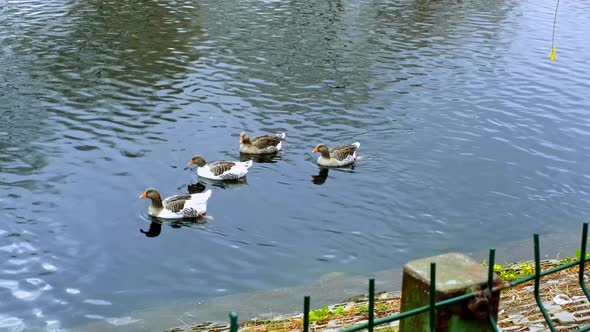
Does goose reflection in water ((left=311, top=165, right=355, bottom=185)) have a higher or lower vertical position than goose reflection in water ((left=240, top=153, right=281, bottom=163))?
lower

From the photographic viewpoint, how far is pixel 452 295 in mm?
4320

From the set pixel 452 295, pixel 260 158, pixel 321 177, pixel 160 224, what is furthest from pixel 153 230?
pixel 452 295

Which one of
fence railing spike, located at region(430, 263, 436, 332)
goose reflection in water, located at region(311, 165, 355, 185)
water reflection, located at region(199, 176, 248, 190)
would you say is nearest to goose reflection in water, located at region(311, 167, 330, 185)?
goose reflection in water, located at region(311, 165, 355, 185)

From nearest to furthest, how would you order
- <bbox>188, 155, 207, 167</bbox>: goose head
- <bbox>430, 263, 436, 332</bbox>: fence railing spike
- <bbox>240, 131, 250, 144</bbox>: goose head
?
<bbox>430, 263, 436, 332</bbox>: fence railing spike
<bbox>188, 155, 207, 167</bbox>: goose head
<bbox>240, 131, 250, 144</bbox>: goose head

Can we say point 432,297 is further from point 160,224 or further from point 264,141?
point 264,141

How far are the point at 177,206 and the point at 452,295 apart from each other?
1199 centimetres

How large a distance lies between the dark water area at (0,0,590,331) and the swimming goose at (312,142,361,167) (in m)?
0.33

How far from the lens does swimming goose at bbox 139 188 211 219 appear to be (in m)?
15.7

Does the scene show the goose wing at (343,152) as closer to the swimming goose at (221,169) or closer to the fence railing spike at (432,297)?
the swimming goose at (221,169)

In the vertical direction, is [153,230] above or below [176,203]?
below

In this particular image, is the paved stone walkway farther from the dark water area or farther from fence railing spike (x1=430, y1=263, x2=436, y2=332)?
fence railing spike (x1=430, y1=263, x2=436, y2=332)

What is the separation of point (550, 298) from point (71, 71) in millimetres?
19152

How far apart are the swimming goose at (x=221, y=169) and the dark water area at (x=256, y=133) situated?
0.88 feet

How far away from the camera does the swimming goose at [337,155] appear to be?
1828cm
